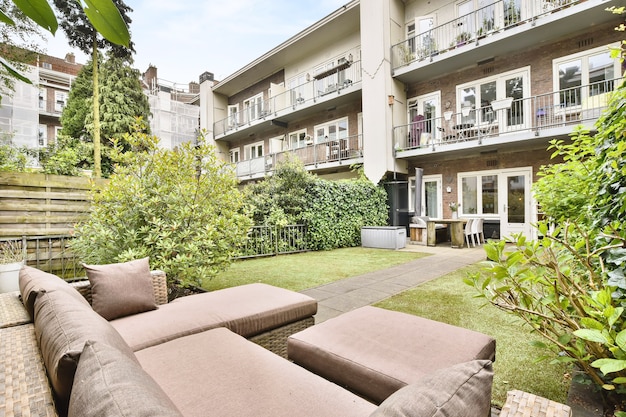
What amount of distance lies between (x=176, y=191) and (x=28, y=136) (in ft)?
84.1

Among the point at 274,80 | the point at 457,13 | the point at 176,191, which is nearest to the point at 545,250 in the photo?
the point at 176,191

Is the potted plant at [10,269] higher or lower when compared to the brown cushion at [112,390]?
lower

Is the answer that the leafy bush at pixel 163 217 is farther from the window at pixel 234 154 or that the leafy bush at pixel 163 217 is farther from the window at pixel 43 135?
the window at pixel 43 135

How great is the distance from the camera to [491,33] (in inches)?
391

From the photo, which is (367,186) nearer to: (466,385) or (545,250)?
(545,250)

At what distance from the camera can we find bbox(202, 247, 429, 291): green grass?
5.61 m

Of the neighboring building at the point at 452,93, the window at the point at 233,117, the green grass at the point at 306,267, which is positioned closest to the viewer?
the green grass at the point at 306,267

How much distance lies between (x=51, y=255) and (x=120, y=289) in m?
4.25

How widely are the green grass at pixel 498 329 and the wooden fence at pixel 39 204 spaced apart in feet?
20.1

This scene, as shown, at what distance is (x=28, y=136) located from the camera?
71.1 ft

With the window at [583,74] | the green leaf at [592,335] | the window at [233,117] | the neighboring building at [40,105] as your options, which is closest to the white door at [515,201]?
the window at [583,74]

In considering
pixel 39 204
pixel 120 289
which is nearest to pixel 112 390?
pixel 120 289

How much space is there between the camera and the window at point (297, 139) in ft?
54.1

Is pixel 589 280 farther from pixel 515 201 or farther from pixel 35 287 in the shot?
pixel 515 201
